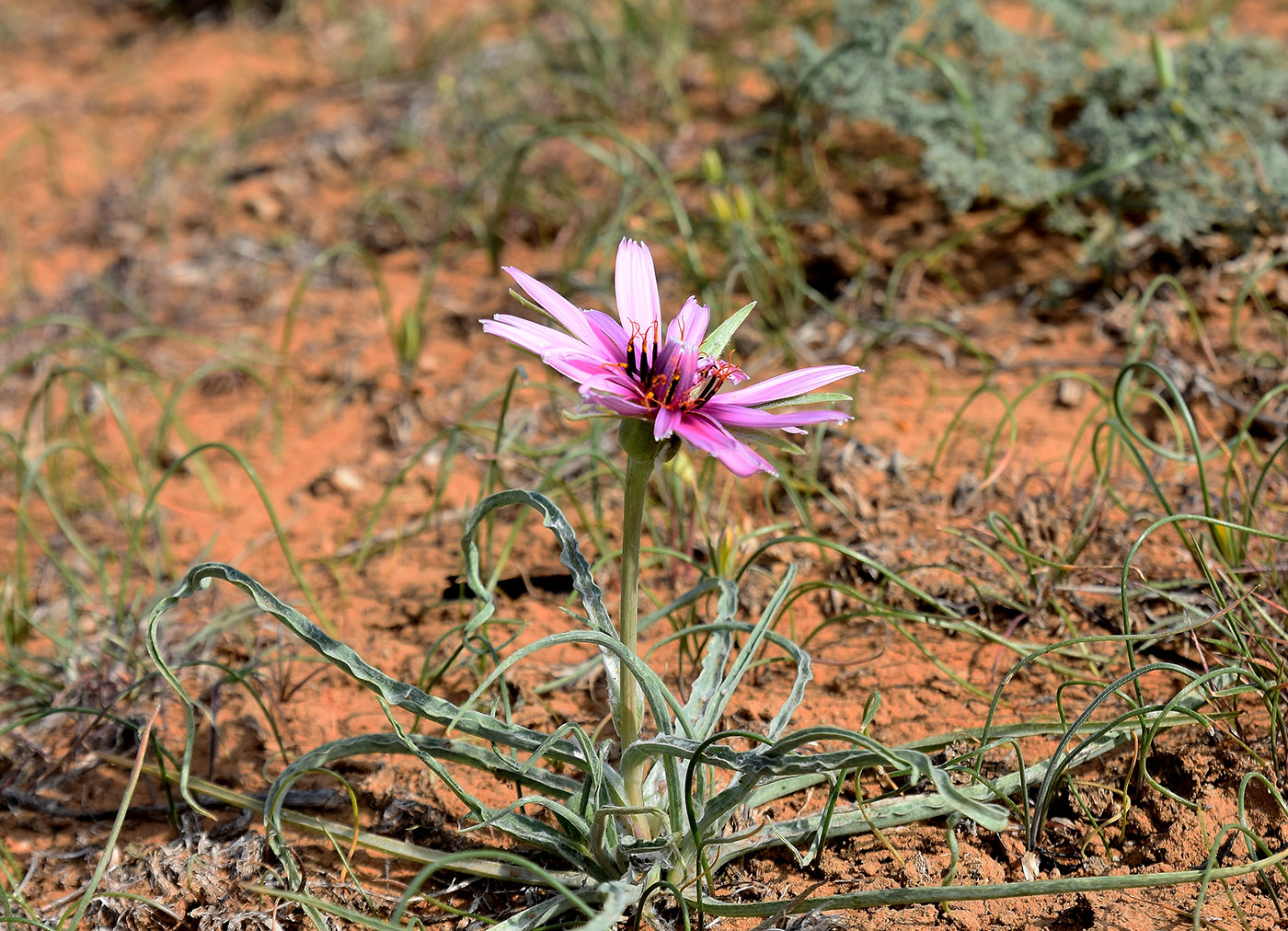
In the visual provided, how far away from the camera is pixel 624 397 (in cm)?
135

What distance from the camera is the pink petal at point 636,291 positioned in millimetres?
1537

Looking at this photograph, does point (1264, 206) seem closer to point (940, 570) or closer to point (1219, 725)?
point (940, 570)

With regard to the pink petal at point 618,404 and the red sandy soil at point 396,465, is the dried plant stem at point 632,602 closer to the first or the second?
the pink petal at point 618,404

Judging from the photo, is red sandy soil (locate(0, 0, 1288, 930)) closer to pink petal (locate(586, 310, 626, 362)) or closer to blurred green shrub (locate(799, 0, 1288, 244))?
blurred green shrub (locate(799, 0, 1288, 244))

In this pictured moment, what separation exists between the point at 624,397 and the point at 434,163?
2.92 metres

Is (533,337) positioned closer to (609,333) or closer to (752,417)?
(609,333)

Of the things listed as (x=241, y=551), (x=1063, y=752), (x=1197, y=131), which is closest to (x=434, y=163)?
(x=241, y=551)

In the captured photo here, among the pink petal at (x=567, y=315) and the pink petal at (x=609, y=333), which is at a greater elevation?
the pink petal at (x=567, y=315)

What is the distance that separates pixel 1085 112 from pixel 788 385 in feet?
6.45

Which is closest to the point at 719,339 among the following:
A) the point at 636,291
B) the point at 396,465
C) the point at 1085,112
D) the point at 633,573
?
the point at 636,291

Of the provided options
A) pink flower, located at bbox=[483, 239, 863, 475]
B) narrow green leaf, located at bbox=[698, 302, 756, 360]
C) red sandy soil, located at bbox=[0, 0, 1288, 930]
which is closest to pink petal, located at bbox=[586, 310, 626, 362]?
pink flower, located at bbox=[483, 239, 863, 475]

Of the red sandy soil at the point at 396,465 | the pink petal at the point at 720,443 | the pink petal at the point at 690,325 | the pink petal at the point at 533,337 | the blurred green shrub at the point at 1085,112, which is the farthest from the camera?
the blurred green shrub at the point at 1085,112

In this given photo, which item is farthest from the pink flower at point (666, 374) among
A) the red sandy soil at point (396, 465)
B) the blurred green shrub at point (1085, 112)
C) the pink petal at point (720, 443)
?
the blurred green shrub at point (1085, 112)

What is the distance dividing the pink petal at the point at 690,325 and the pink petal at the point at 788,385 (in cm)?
10
